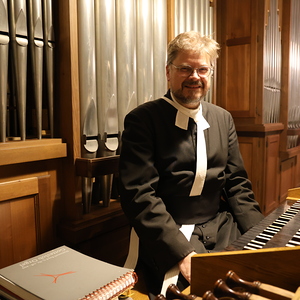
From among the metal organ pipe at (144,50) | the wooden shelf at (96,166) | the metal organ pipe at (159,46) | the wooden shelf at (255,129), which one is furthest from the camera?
the wooden shelf at (255,129)

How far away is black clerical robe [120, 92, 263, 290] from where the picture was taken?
1616 millimetres

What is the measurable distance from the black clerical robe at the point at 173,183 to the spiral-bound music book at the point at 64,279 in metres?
0.38

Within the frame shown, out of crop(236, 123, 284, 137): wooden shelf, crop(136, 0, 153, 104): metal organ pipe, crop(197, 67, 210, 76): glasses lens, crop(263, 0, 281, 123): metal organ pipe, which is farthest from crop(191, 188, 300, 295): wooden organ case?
crop(263, 0, 281, 123): metal organ pipe

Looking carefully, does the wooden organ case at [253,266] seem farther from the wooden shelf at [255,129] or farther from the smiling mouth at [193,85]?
the wooden shelf at [255,129]

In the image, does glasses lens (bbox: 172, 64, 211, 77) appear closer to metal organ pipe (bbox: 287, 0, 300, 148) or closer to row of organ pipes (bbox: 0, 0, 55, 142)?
row of organ pipes (bbox: 0, 0, 55, 142)

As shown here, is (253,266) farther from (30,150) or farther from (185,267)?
(30,150)

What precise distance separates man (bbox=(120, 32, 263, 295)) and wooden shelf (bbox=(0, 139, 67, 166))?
14.7 inches

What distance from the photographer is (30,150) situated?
5.64 feet

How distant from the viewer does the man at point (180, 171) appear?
5.38ft

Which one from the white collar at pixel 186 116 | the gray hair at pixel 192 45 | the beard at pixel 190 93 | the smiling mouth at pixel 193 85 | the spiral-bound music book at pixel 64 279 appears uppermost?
the gray hair at pixel 192 45

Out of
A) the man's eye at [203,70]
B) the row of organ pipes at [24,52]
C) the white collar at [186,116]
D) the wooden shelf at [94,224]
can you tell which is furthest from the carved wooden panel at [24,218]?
the man's eye at [203,70]

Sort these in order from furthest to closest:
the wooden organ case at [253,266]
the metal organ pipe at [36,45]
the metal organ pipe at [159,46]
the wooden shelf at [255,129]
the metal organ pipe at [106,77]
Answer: the wooden shelf at [255,129] < the metal organ pipe at [159,46] < the metal organ pipe at [106,77] < the metal organ pipe at [36,45] < the wooden organ case at [253,266]

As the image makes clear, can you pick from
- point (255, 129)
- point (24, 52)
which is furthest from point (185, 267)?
point (255, 129)

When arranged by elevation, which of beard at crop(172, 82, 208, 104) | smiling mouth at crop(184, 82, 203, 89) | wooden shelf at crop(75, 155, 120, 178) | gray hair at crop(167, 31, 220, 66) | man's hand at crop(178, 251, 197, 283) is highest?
gray hair at crop(167, 31, 220, 66)
